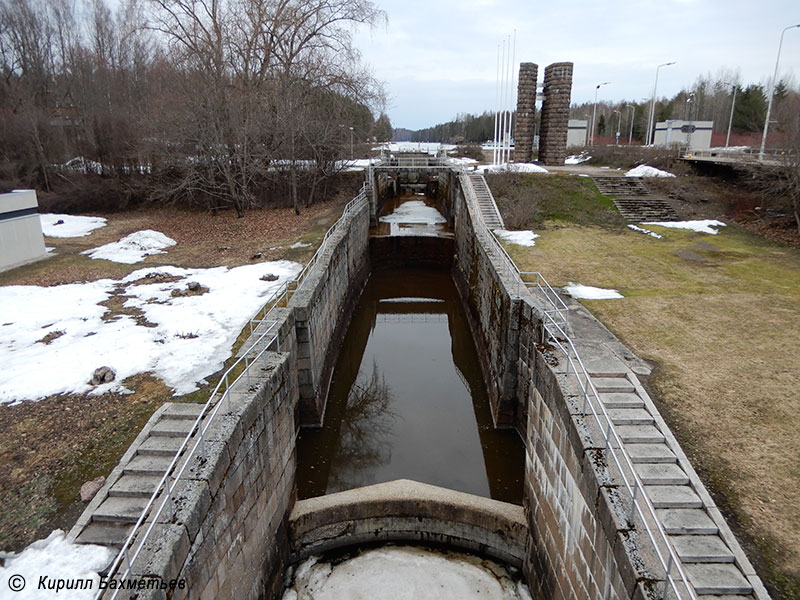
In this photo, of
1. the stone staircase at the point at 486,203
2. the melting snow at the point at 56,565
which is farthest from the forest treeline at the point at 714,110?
the melting snow at the point at 56,565

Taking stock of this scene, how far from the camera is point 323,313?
46.7 feet

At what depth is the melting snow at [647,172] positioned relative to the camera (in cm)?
2972

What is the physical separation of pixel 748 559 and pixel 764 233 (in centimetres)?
2063

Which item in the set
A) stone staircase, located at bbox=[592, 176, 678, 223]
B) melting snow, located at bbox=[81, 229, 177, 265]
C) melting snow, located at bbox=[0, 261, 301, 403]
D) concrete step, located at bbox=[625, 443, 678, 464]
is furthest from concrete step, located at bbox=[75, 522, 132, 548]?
stone staircase, located at bbox=[592, 176, 678, 223]

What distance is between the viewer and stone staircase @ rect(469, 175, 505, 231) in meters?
22.9

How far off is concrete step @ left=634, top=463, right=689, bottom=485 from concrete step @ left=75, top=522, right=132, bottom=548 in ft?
21.7

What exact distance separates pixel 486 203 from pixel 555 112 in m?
13.8

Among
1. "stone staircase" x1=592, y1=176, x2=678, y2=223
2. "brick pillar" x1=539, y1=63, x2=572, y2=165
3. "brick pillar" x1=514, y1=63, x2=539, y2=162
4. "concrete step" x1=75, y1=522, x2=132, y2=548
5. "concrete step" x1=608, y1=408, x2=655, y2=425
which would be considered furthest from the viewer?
"brick pillar" x1=514, y1=63, x2=539, y2=162

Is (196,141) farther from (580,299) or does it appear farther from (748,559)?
(748,559)

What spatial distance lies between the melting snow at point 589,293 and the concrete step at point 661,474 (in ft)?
24.5

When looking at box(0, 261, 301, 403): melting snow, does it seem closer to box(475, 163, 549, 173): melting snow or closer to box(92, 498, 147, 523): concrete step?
box(92, 498, 147, 523): concrete step

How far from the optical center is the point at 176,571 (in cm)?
532

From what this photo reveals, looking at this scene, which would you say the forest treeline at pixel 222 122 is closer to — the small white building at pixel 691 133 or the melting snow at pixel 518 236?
the melting snow at pixel 518 236

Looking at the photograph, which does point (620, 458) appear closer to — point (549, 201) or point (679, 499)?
point (679, 499)
